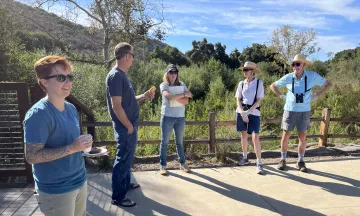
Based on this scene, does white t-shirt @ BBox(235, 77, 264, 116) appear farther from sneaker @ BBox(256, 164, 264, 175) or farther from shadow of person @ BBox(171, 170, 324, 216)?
shadow of person @ BBox(171, 170, 324, 216)

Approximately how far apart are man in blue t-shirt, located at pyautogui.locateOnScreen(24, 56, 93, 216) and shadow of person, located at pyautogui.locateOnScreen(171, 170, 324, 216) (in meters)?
2.45

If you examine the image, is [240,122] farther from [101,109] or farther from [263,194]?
[101,109]

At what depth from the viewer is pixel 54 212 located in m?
2.04

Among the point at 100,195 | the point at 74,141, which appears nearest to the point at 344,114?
the point at 100,195

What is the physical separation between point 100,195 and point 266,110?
8.02m

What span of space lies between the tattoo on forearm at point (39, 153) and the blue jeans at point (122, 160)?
1.58 metres

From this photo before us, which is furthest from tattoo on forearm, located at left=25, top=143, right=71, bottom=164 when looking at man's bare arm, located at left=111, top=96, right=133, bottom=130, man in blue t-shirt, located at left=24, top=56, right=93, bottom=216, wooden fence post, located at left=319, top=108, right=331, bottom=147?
wooden fence post, located at left=319, top=108, right=331, bottom=147

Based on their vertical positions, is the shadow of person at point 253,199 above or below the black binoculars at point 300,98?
below

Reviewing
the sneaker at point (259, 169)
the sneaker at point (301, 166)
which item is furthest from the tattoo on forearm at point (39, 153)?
the sneaker at point (301, 166)

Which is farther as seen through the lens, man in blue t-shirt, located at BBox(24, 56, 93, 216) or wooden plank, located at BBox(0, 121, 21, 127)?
wooden plank, located at BBox(0, 121, 21, 127)

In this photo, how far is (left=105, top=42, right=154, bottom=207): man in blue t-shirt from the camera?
334 cm

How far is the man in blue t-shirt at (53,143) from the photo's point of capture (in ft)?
6.27

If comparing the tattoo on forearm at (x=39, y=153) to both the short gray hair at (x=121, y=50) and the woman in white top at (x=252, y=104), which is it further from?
the woman in white top at (x=252, y=104)

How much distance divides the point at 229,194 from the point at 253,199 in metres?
0.33
